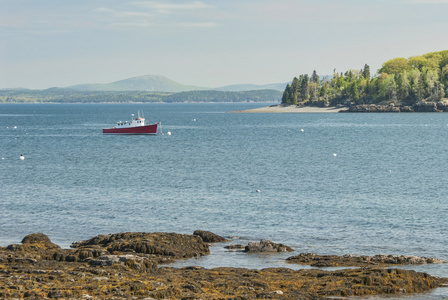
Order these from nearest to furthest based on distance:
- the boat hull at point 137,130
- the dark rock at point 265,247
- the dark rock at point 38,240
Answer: the dark rock at point 38,240 → the dark rock at point 265,247 → the boat hull at point 137,130

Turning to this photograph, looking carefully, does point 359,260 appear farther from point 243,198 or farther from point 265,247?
point 243,198

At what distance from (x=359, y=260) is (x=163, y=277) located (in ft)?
27.2

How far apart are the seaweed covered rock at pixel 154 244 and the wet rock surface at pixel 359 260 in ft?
13.3

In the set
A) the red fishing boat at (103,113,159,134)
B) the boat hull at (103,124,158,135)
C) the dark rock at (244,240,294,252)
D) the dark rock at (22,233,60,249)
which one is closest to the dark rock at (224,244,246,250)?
the dark rock at (244,240,294,252)

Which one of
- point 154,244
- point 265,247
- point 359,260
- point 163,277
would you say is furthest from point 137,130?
point 163,277

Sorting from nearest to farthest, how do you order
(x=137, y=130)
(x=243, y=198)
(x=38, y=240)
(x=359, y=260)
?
(x=359, y=260) < (x=38, y=240) < (x=243, y=198) < (x=137, y=130)

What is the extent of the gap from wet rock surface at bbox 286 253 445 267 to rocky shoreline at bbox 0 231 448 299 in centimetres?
4

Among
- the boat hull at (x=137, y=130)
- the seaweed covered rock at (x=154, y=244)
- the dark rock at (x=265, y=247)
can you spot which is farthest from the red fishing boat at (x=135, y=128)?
the dark rock at (x=265, y=247)

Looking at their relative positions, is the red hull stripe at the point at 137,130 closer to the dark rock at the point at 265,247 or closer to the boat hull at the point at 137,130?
the boat hull at the point at 137,130

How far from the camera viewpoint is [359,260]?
77.4 ft

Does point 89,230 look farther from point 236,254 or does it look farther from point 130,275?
point 130,275

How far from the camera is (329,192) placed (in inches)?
1703

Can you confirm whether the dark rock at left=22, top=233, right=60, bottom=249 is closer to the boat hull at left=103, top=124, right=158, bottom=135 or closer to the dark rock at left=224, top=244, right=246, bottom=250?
the dark rock at left=224, top=244, right=246, bottom=250

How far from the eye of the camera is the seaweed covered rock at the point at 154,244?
2433 centimetres
